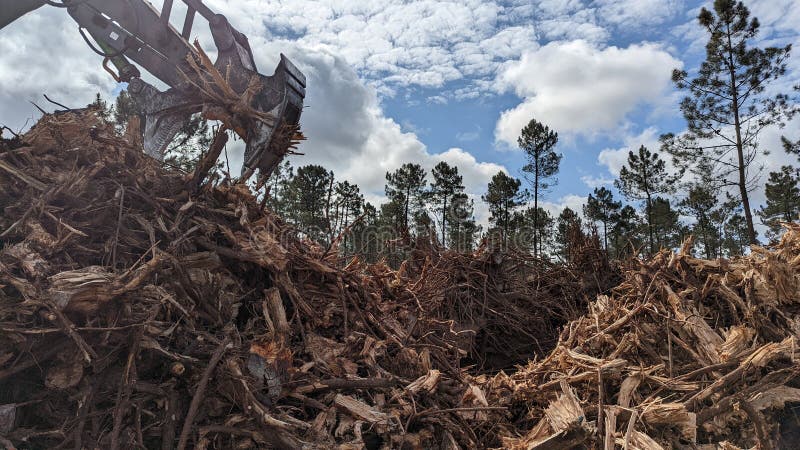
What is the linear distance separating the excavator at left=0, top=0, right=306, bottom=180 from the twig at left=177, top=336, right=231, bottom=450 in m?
1.93

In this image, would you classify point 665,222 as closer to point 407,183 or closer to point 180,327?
point 407,183

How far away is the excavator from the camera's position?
3906mm

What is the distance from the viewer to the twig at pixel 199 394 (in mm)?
1998

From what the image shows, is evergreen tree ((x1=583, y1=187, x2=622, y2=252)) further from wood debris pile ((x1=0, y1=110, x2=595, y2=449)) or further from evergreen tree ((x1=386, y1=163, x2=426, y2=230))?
wood debris pile ((x1=0, y1=110, x2=595, y2=449))

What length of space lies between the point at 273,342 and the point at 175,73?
126 inches

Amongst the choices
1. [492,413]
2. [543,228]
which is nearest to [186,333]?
[492,413]

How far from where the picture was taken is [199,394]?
2.11 meters

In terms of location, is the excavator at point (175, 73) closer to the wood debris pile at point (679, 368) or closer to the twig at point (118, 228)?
the twig at point (118, 228)

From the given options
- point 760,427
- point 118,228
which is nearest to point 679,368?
point 760,427

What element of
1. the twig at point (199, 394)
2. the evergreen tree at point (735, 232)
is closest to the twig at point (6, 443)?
the twig at point (199, 394)

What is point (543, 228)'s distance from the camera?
33.7 metres

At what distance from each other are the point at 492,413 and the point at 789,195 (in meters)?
34.5

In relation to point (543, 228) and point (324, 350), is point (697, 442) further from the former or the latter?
point (543, 228)

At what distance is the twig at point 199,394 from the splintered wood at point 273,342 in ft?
0.05
